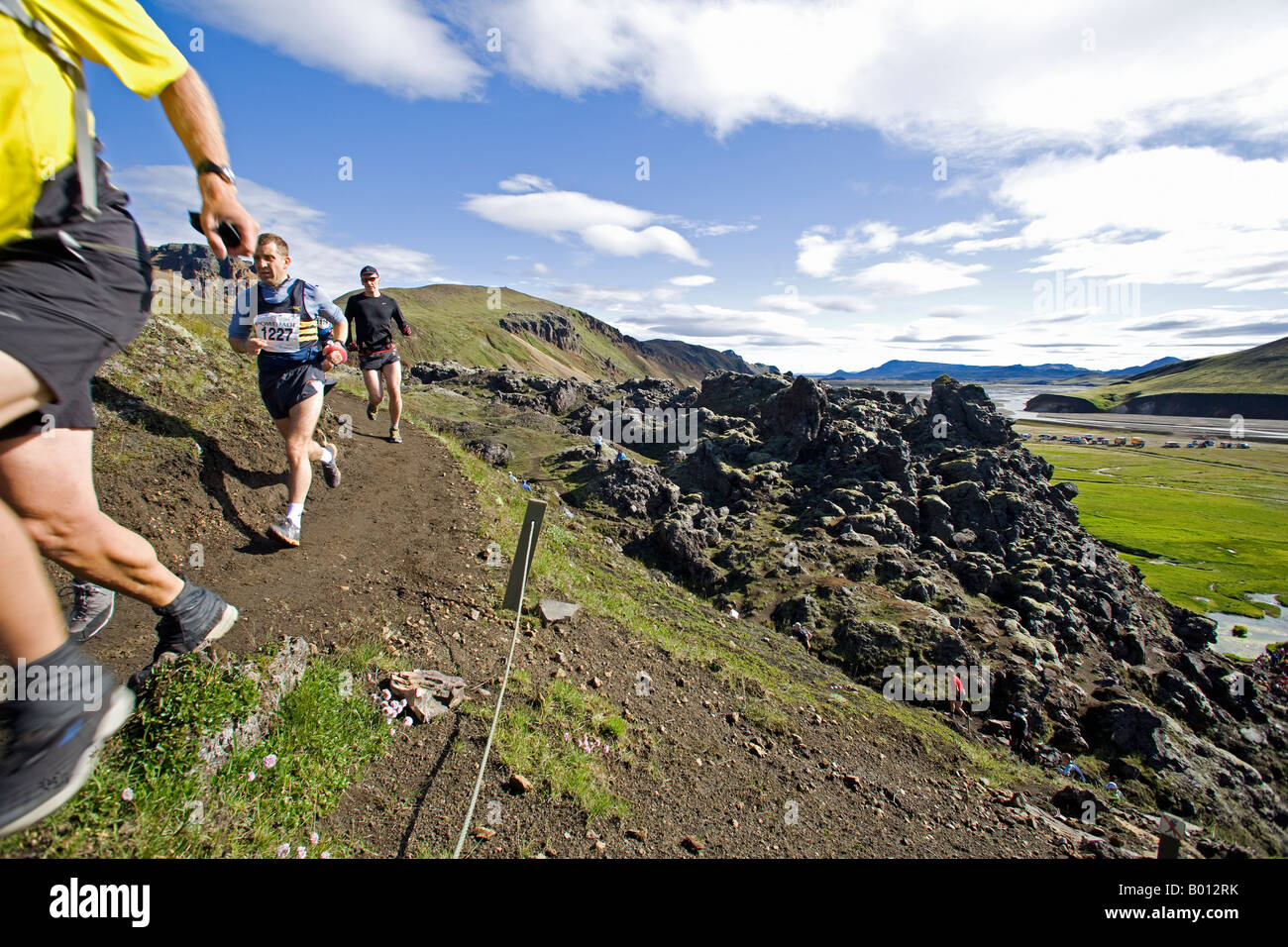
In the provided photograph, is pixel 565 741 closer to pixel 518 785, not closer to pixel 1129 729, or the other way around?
pixel 518 785

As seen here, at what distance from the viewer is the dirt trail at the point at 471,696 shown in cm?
466

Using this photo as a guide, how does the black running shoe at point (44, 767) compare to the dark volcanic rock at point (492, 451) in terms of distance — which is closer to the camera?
the black running shoe at point (44, 767)

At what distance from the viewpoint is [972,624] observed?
21.9 m

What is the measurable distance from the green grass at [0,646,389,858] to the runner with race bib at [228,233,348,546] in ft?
10.1

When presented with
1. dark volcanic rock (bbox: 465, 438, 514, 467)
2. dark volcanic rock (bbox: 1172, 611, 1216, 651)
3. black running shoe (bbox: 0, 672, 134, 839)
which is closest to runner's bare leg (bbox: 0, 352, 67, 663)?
black running shoe (bbox: 0, 672, 134, 839)

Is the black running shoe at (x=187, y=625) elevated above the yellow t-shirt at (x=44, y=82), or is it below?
below

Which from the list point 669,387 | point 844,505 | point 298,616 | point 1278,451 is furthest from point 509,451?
point 1278,451

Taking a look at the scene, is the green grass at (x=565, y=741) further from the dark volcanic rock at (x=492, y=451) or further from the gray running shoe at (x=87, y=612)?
the dark volcanic rock at (x=492, y=451)

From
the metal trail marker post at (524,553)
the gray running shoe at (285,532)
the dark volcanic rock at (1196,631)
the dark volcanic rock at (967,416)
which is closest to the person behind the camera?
the metal trail marker post at (524,553)

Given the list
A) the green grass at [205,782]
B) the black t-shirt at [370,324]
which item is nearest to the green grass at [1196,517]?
the black t-shirt at [370,324]

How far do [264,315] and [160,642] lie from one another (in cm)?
438

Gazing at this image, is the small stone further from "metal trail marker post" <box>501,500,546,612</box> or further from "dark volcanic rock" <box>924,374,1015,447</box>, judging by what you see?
"dark volcanic rock" <box>924,374,1015,447</box>

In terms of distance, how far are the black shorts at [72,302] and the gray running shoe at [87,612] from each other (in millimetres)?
2444
